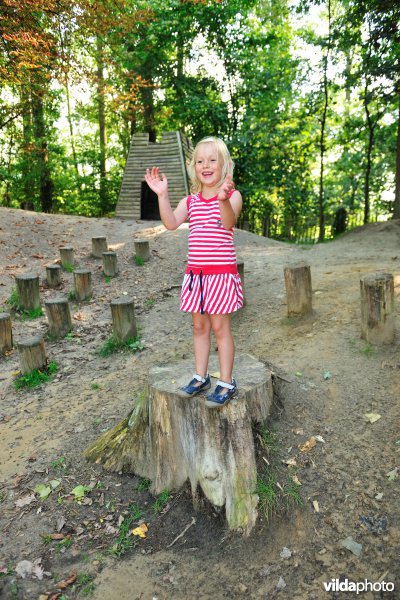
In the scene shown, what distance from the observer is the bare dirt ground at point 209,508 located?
2.38m

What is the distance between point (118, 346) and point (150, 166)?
10.3m

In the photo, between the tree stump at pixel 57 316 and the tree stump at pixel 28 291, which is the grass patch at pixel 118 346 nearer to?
the tree stump at pixel 57 316

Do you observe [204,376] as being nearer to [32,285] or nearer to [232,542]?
[232,542]

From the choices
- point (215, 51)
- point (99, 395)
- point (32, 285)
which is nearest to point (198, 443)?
point (99, 395)

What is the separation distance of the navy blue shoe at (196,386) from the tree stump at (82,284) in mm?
4757

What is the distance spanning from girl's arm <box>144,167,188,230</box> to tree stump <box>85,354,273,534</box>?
1.09 meters

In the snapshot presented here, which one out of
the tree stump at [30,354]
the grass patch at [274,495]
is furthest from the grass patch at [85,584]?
the tree stump at [30,354]

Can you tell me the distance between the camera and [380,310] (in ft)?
13.2

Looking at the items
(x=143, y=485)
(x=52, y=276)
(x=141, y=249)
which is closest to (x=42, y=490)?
(x=143, y=485)

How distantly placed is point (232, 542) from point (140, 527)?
0.63 m

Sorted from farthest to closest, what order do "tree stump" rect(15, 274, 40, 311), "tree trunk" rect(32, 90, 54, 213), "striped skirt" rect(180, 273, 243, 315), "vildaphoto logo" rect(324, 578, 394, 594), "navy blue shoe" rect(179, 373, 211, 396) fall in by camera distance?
"tree trunk" rect(32, 90, 54, 213) → "tree stump" rect(15, 274, 40, 311) → "navy blue shoe" rect(179, 373, 211, 396) → "striped skirt" rect(180, 273, 243, 315) → "vildaphoto logo" rect(324, 578, 394, 594)

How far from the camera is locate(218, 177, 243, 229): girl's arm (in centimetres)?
223

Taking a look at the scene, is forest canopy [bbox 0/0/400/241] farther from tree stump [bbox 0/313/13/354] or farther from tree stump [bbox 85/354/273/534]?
tree stump [bbox 85/354/273/534]

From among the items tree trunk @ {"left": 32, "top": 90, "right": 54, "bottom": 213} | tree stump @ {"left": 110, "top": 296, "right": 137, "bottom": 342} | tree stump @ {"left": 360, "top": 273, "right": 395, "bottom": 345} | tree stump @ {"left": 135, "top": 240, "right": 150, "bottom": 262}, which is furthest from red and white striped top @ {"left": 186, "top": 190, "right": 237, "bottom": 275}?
tree trunk @ {"left": 32, "top": 90, "right": 54, "bottom": 213}
